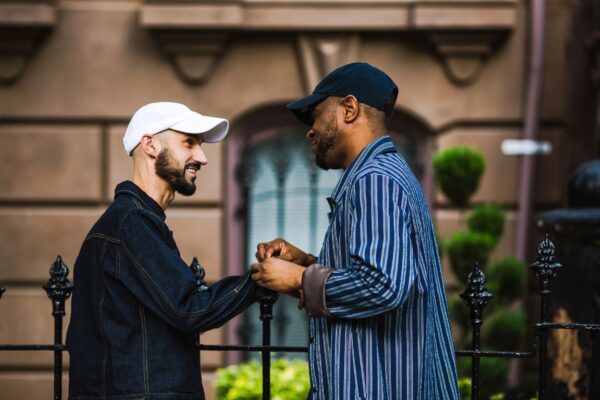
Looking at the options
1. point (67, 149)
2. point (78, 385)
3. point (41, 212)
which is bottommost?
point (78, 385)

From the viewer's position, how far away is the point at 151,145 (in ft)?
10.8

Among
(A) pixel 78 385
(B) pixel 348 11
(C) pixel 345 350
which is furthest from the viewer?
(B) pixel 348 11

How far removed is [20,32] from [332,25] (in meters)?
2.43

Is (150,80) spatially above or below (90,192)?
above

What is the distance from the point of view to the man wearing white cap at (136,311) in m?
3.03

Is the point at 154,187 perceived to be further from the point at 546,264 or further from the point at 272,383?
the point at 272,383

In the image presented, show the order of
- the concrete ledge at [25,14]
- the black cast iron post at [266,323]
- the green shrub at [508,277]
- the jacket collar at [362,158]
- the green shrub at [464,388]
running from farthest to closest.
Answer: the concrete ledge at [25,14] → the green shrub at [508,277] → the green shrub at [464,388] → the black cast iron post at [266,323] → the jacket collar at [362,158]

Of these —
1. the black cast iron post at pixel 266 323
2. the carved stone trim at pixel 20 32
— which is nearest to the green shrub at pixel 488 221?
the black cast iron post at pixel 266 323

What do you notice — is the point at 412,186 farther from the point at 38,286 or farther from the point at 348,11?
the point at 38,286

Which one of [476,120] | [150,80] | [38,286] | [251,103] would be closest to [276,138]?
[251,103]

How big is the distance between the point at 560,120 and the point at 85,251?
18.1 feet

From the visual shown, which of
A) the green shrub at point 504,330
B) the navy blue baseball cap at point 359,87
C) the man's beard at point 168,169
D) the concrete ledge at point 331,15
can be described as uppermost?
the concrete ledge at point 331,15

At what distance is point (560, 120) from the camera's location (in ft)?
25.7

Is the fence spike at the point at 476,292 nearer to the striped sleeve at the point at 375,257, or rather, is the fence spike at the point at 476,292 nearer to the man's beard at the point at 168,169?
the striped sleeve at the point at 375,257
